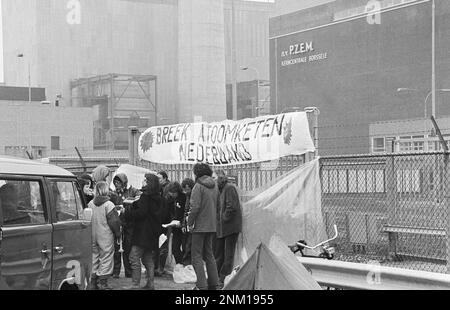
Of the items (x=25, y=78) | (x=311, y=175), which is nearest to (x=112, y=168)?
(x=311, y=175)

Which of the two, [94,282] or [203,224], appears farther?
[94,282]

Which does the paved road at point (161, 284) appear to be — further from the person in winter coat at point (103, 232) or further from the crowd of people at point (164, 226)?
the person in winter coat at point (103, 232)

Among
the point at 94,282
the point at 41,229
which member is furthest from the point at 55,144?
the point at 41,229

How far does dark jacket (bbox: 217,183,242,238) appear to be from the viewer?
9453mm

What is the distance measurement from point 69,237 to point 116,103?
65774 millimetres

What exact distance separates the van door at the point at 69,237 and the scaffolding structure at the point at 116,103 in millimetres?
62913

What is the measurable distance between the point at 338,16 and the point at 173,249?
56.5m

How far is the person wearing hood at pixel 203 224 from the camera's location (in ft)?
28.7

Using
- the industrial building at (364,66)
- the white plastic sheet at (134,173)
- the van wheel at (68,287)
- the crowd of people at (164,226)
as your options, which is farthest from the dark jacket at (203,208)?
the industrial building at (364,66)

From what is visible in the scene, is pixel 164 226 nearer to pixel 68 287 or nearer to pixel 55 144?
pixel 68 287

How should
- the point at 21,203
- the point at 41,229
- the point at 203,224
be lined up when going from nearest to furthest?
the point at 21,203
the point at 41,229
the point at 203,224

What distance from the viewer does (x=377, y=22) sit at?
59.2 metres

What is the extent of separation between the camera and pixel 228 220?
9.50m

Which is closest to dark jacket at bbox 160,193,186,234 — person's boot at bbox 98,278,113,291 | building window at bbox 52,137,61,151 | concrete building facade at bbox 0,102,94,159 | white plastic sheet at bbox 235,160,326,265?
white plastic sheet at bbox 235,160,326,265
